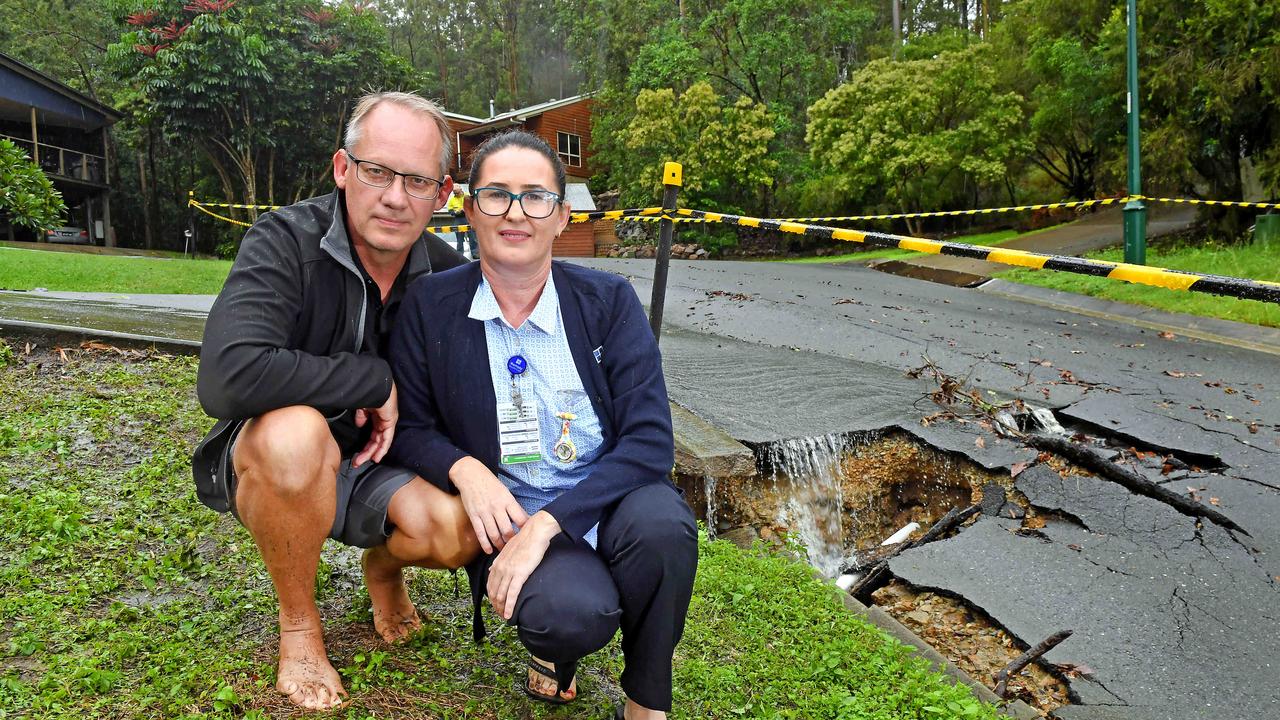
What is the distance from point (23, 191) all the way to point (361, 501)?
17.3 feet

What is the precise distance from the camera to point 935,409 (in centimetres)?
583

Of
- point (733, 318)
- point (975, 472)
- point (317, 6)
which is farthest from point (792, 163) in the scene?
point (975, 472)

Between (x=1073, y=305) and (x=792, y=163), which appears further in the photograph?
(x=792, y=163)

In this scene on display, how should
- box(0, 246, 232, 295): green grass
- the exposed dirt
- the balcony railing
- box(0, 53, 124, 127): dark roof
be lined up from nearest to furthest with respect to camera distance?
the exposed dirt, box(0, 246, 232, 295): green grass, box(0, 53, 124, 127): dark roof, the balcony railing

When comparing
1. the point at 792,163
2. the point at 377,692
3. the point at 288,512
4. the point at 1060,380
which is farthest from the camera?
the point at 792,163

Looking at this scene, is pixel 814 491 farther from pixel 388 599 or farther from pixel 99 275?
pixel 99 275

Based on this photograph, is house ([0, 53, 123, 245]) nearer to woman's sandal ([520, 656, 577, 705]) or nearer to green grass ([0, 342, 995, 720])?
green grass ([0, 342, 995, 720])

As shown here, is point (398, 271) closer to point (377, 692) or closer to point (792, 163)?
point (377, 692)

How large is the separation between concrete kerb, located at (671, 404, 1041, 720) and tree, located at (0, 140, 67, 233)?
15.2 ft

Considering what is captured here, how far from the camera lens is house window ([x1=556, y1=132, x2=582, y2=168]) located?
37406 mm

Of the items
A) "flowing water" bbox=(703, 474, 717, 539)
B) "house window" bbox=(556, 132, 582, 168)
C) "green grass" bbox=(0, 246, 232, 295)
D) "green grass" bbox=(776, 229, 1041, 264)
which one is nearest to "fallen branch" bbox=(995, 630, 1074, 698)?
"flowing water" bbox=(703, 474, 717, 539)

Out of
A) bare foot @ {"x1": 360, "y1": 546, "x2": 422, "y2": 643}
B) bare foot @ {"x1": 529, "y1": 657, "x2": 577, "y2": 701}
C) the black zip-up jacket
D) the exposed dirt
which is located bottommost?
A: the exposed dirt

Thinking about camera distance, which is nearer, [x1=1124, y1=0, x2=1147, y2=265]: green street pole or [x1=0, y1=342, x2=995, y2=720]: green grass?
[x1=0, y1=342, x2=995, y2=720]: green grass

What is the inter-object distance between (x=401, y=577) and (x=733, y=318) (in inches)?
300
